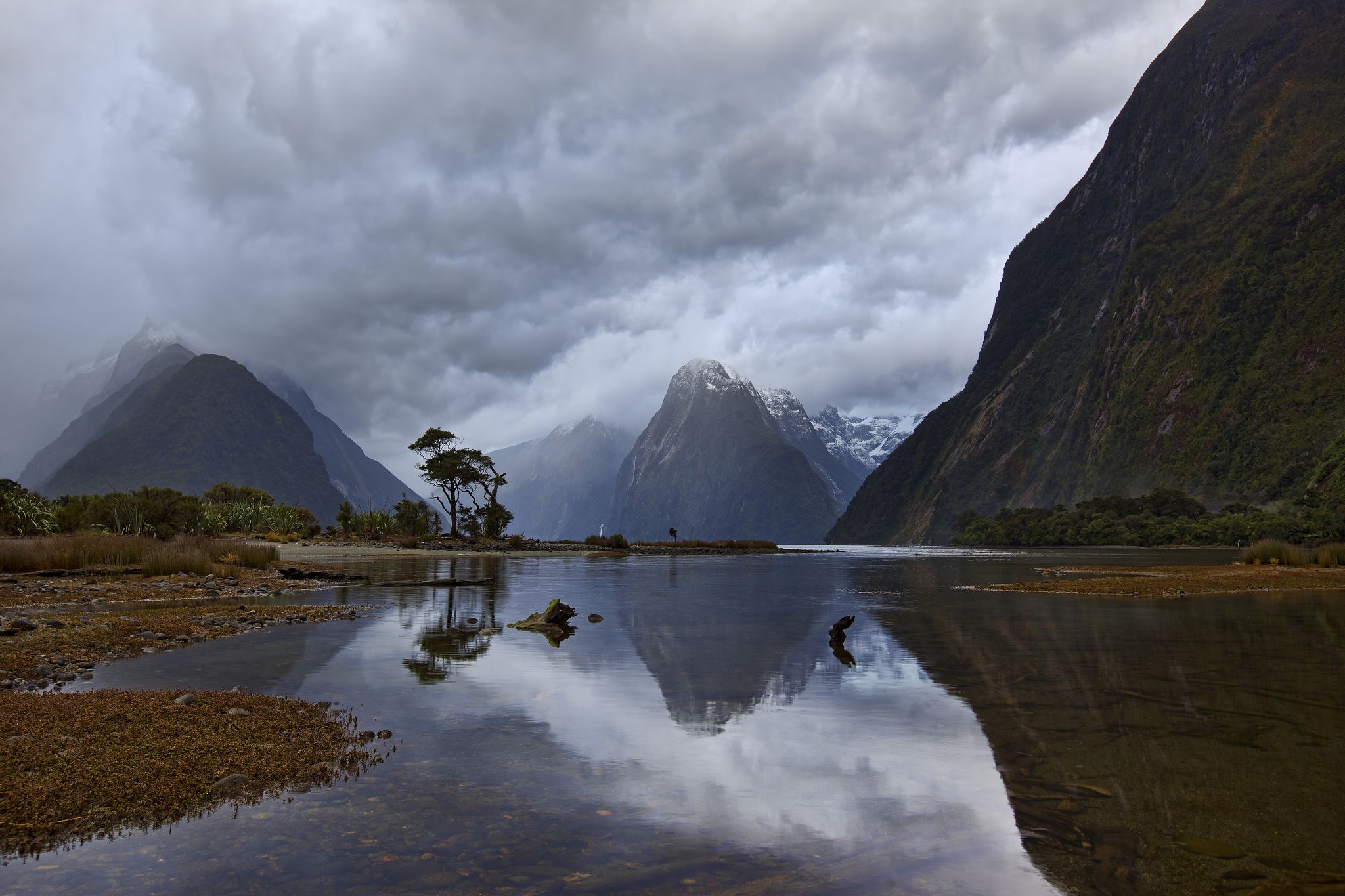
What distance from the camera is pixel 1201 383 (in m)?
164

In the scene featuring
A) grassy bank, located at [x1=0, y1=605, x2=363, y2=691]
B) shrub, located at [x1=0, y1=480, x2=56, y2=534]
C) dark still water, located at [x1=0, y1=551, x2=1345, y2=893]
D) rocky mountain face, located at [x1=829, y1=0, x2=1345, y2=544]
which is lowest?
dark still water, located at [x1=0, y1=551, x2=1345, y2=893]

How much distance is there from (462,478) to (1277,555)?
90.1m

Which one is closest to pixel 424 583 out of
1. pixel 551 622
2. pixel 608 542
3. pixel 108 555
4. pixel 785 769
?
pixel 108 555

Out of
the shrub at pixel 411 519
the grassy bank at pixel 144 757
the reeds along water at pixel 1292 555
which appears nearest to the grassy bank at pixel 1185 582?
the reeds along water at pixel 1292 555

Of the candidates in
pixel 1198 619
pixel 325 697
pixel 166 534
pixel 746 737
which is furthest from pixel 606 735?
pixel 166 534

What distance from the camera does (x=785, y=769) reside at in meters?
9.06

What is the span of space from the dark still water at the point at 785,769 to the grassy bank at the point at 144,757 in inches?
20.0

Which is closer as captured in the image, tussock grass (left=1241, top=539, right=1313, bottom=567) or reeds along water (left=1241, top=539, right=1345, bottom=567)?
reeds along water (left=1241, top=539, right=1345, bottom=567)

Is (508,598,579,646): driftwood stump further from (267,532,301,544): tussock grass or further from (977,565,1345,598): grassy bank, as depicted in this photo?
(267,532,301,544): tussock grass

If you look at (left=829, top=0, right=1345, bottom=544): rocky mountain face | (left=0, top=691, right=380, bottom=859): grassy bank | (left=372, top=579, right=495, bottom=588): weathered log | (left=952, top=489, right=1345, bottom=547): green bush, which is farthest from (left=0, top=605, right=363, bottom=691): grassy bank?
(left=829, top=0, right=1345, bottom=544): rocky mountain face

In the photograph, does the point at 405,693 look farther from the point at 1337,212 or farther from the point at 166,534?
the point at 1337,212

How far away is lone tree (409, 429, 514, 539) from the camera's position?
349ft

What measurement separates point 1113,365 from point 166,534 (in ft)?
689

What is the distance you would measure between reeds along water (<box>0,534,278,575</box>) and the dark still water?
682 inches
